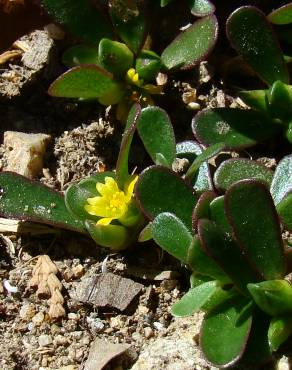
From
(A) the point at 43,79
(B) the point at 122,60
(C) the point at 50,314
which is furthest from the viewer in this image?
(A) the point at 43,79

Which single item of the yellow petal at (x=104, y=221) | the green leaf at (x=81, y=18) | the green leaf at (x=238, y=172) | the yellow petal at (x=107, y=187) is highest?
the green leaf at (x=81, y=18)

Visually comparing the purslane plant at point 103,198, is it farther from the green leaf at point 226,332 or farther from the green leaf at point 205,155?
the green leaf at point 226,332

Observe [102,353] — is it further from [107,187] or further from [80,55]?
[80,55]

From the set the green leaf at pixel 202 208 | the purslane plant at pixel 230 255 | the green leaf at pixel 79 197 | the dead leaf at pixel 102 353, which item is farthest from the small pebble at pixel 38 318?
the green leaf at pixel 202 208

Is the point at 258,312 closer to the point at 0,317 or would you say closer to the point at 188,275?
the point at 188,275

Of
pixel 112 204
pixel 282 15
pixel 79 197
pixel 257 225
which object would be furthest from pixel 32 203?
pixel 282 15

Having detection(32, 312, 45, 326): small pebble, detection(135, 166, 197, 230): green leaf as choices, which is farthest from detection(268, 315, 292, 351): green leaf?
detection(32, 312, 45, 326): small pebble

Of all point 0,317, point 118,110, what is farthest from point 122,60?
point 0,317
